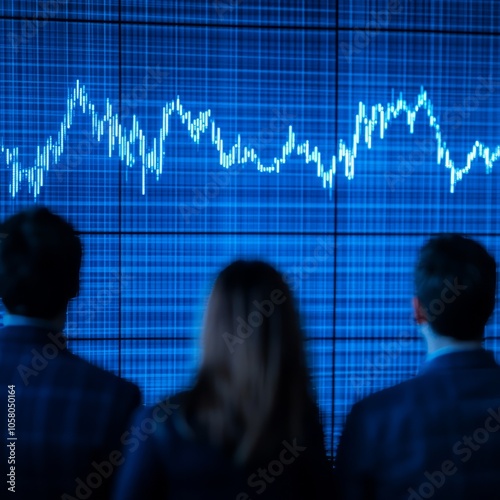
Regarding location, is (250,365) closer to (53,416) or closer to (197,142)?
(53,416)

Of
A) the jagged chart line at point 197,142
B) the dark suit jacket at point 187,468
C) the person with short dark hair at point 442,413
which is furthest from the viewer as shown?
the jagged chart line at point 197,142

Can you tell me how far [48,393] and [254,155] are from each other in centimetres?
136

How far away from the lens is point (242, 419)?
1.34m

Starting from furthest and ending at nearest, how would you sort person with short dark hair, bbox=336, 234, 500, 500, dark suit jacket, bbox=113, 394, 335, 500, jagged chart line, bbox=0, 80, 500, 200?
jagged chart line, bbox=0, 80, 500, 200 → person with short dark hair, bbox=336, 234, 500, 500 → dark suit jacket, bbox=113, 394, 335, 500

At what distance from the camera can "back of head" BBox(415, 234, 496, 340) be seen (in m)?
1.46

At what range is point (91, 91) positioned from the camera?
98.8 inches

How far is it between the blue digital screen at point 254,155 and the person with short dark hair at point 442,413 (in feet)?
3.73

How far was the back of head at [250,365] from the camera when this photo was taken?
132 centimetres

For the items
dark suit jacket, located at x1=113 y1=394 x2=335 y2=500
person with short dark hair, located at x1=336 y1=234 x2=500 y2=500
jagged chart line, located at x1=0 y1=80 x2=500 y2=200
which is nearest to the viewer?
dark suit jacket, located at x1=113 y1=394 x2=335 y2=500

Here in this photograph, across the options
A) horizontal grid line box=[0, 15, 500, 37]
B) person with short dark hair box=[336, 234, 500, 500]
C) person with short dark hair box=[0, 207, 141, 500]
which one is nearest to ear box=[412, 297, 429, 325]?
person with short dark hair box=[336, 234, 500, 500]

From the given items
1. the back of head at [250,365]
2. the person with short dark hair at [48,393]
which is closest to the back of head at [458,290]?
the back of head at [250,365]

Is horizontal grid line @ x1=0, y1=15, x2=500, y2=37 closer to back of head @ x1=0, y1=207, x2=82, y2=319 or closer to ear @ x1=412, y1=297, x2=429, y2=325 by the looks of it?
back of head @ x1=0, y1=207, x2=82, y2=319

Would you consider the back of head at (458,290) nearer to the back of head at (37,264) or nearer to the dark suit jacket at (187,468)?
the dark suit jacket at (187,468)

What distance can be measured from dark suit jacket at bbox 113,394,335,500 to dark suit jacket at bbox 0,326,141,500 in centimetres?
10
